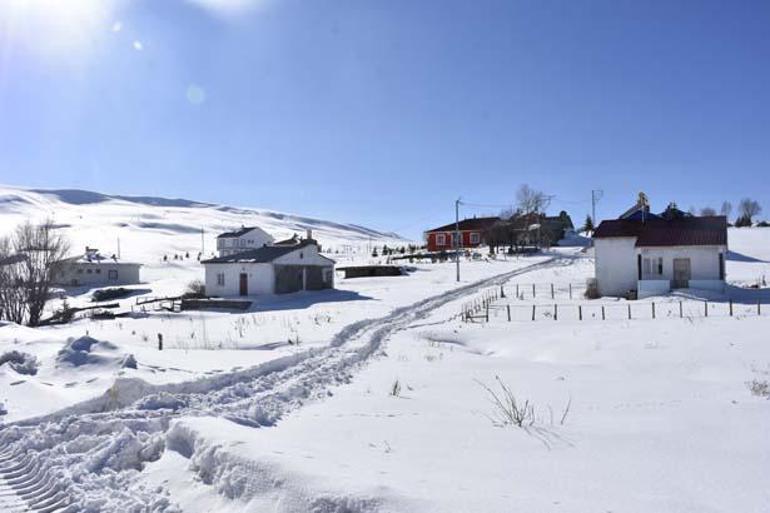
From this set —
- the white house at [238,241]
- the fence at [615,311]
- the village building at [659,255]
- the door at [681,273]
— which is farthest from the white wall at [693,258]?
the white house at [238,241]

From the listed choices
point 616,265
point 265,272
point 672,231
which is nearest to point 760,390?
point 616,265

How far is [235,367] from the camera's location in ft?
41.0

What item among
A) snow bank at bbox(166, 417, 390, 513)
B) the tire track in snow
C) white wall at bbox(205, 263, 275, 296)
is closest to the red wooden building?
white wall at bbox(205, 263, 275, 296)

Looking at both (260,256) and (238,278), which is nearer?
(238,278)

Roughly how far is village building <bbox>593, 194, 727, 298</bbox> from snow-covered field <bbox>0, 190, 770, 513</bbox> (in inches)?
587

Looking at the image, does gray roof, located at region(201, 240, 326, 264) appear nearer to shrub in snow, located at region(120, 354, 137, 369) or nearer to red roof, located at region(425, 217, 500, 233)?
shrub in snow, located at region(120, 354, 137, 369)

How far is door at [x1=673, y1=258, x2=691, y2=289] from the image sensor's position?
34000mm

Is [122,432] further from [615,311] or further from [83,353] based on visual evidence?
[615,311]

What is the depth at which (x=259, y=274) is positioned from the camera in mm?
42344

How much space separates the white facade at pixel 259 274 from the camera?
42219 millimetres

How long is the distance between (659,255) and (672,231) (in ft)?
6.38

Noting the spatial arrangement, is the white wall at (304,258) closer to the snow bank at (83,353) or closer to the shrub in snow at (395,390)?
the snow bank at (83,353)

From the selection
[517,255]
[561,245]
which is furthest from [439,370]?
[561,245]

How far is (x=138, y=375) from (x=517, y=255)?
6544 cm
